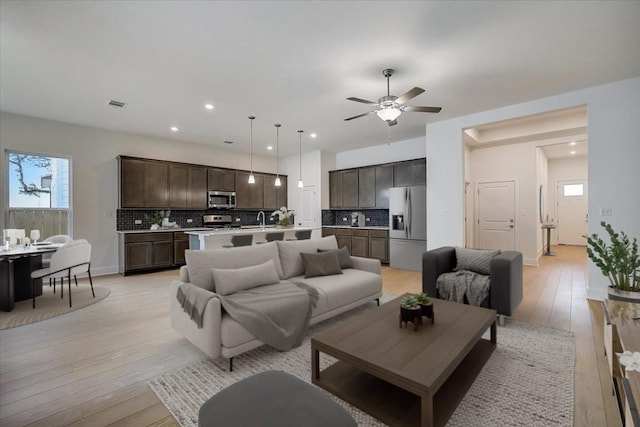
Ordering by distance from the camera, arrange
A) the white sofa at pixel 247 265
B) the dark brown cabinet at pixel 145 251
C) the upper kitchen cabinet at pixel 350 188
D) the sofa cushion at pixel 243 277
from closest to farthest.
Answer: the white sofa at pixel 247 265 → the sofa cushion at pixel 243 277 → the dark brown cabinet at pixel 145 251 → the upper kitchen cabinet at pixel 350 188

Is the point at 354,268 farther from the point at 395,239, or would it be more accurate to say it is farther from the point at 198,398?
the point at 395,239

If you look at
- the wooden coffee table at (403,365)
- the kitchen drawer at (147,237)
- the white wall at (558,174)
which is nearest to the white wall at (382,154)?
the kitchen drawer at (147,237)

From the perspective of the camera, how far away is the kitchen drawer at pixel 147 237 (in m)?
5.68

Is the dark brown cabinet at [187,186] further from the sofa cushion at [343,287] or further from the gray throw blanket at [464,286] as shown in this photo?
the gray throw blanket at [464,286]

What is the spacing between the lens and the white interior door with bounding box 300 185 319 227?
8164mm

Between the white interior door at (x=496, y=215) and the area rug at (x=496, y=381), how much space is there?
14.9 ft

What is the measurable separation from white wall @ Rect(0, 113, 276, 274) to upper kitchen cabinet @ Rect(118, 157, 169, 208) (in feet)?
1.14

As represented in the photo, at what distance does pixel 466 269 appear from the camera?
3637mm

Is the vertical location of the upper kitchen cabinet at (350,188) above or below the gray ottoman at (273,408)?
above

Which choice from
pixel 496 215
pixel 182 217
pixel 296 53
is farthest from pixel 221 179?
pixel 496 215

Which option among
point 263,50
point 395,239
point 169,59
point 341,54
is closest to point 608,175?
point 395,239

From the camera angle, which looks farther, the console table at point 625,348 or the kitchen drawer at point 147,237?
the kitchen drawer at point 147,237

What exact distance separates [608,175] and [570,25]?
7.86 feet

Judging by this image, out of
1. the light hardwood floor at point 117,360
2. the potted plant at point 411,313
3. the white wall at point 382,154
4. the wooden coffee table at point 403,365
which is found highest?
the white wall at point 382,154
